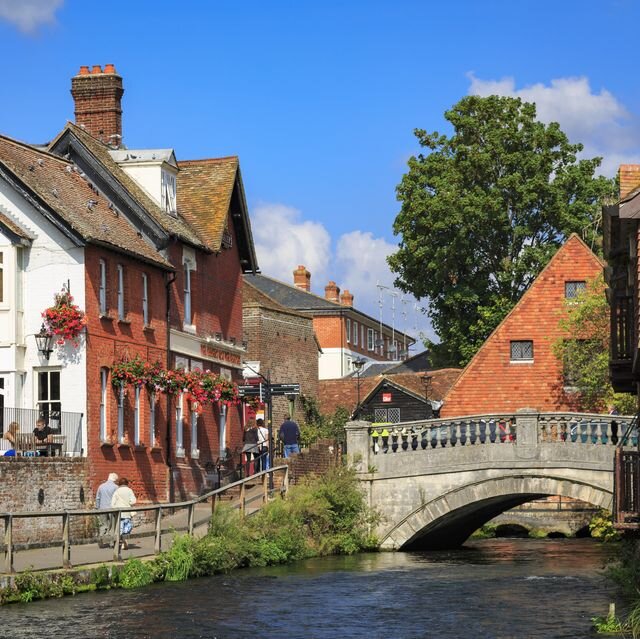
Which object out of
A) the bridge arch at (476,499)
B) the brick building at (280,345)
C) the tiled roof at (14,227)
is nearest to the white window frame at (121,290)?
Result: the tiled roof at (14,227)

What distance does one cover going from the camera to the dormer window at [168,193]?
48.3 m

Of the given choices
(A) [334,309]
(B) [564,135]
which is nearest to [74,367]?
(B) [564,135]

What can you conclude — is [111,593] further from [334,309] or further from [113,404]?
[334,309]

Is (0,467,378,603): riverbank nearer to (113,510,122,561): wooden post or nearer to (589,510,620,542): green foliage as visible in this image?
(113,510,122,561): wooden post

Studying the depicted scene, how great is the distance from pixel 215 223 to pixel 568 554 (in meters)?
16.0

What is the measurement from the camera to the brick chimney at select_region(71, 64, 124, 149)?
49719 millimetres

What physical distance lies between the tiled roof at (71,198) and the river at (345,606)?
10.5 m

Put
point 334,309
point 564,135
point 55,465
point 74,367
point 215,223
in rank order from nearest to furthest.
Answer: point 55,465 < point 74,367 < point 215,223 < point 564,135 < point 334,309

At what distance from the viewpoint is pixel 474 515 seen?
44.6 metres

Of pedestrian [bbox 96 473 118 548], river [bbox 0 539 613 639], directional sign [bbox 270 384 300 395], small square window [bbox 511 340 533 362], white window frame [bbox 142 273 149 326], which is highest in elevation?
white window frame [bbox 142 273 149 326]

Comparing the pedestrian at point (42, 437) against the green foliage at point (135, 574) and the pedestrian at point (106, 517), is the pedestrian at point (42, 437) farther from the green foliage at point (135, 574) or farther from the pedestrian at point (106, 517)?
the green foliage at point (135, 574)

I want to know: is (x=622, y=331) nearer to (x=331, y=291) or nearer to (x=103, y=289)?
(x=103, y=289)

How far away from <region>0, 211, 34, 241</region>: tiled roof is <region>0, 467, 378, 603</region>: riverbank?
9321 mm

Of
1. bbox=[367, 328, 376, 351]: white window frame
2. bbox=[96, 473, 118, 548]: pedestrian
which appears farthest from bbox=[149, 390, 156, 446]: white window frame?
bbox=[367, 328, 376, 351]: white window frame
